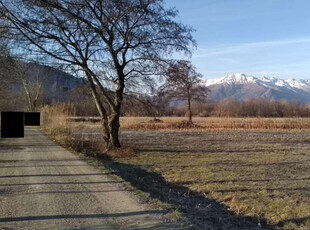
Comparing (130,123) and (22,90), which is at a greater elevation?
(22,90)

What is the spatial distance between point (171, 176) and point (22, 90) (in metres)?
47.7

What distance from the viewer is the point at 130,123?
53.5 m

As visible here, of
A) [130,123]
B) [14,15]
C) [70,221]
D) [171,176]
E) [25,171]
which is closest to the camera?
[70,221]

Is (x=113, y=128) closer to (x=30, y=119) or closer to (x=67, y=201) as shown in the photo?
(x=30, y=119)

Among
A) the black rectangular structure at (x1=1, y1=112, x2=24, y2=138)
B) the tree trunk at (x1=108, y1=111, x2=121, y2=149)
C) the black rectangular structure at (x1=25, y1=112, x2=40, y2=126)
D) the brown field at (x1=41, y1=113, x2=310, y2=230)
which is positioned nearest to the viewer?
the black rectangular structure at (x1=1, y1=112, x2=24, y2=138)

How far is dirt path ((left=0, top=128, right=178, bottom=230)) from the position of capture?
20.9ft

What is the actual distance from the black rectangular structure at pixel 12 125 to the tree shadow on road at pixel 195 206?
10.4ft

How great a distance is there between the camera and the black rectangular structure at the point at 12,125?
606 centimetres

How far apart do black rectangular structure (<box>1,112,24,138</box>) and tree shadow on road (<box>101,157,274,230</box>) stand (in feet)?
10.4

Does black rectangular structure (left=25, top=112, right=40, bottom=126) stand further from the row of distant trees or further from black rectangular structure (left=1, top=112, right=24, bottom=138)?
the row of distant trees

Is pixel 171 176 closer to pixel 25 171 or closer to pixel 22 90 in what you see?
pixel 25 171

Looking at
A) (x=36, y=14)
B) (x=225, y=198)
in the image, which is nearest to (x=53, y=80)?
(x=36, y=14)

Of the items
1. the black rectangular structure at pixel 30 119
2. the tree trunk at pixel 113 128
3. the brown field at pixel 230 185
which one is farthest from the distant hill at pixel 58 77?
the black rectangular structure at pixel 30 119

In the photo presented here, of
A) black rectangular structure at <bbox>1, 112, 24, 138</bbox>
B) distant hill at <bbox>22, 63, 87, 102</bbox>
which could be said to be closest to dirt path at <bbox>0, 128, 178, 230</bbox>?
black rectangular structure at <bbox>1, 112, 24, 138</bbox>
